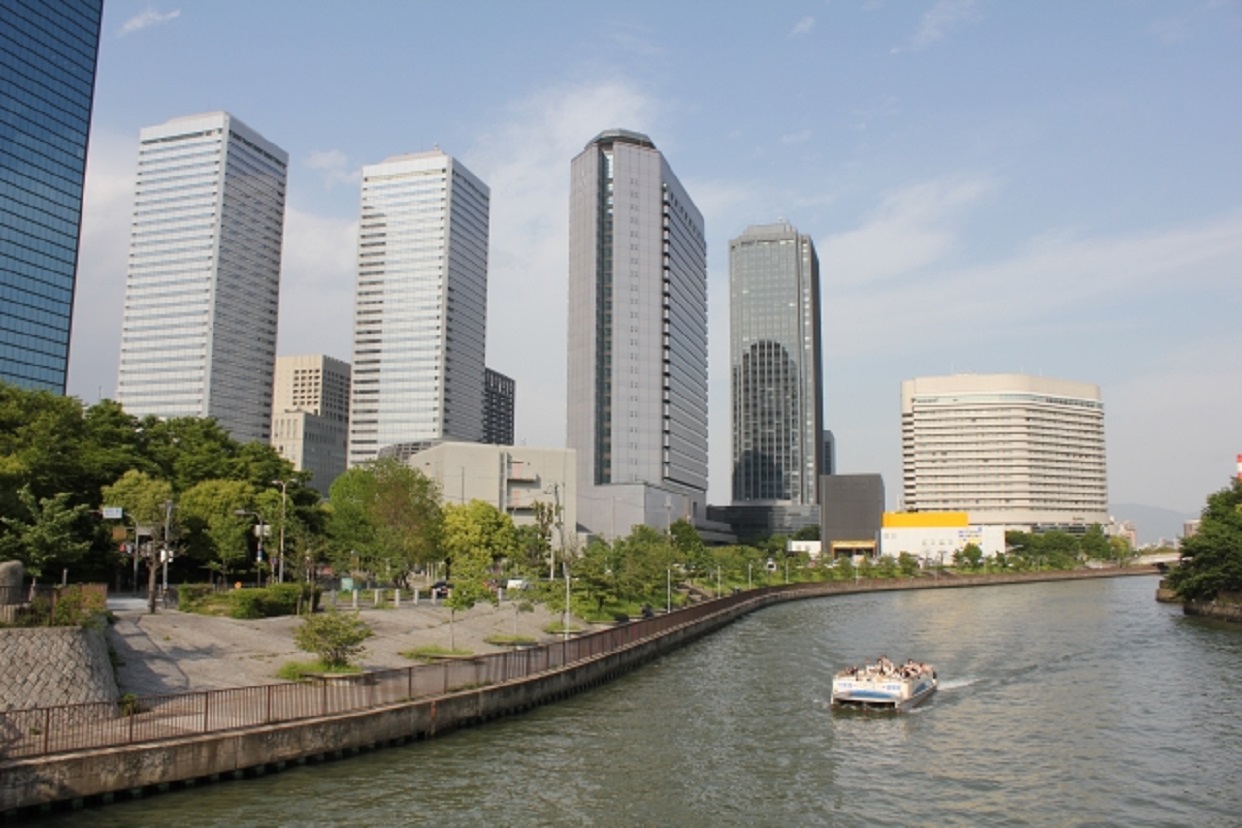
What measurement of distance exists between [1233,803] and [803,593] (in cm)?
12453

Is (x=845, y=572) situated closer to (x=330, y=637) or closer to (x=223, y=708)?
(x=330, y=637)

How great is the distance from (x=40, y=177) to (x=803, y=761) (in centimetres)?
19216

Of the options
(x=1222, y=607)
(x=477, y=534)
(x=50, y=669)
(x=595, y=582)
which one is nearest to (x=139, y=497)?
(x=595, y=582)

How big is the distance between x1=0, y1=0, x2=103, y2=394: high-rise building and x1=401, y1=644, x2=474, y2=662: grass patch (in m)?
147

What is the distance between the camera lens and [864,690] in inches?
1981

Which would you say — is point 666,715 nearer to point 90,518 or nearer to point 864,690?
point 864,690

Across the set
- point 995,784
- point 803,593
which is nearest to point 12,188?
point 803,593

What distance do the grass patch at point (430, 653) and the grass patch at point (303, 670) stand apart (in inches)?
296

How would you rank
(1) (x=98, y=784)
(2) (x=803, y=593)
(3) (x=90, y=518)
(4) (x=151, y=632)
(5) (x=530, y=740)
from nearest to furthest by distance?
(1) (x=98, y=784), (5) (x=530, y=740), (4) (x=151, y=632), (3) (x=90, y=518), (2) (x=803, y=593)

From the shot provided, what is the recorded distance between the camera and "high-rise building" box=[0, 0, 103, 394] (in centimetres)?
17512

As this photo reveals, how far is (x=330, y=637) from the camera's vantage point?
4456 centimetres

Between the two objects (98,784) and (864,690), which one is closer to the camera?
(98,784)

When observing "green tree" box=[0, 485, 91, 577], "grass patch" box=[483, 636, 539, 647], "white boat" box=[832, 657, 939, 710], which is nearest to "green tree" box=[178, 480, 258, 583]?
"grass patch" box=[483, 636, 539, 647]

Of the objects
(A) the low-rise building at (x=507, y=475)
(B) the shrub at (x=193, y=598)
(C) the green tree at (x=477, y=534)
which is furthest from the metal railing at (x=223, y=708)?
(A) the low-rise building at (x=507, y=475)
